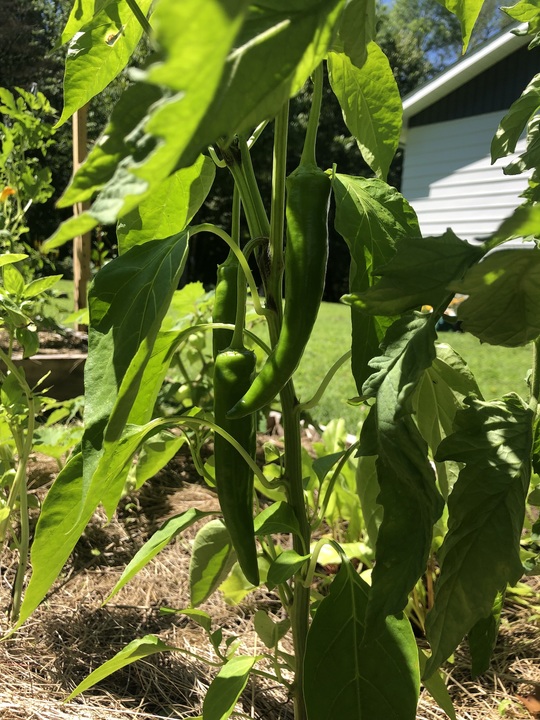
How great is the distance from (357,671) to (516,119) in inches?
26.2

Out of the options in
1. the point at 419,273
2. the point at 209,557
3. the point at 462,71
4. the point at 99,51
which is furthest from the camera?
the point at 462,71

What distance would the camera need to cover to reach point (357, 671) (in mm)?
677

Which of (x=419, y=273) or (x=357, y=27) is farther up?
(x=357, y=27)

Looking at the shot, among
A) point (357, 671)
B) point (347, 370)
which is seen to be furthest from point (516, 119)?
point (347, 370)

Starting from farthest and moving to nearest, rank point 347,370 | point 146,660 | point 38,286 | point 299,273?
point 347,370 < point 38,286 < point 146,660 < point 299,273

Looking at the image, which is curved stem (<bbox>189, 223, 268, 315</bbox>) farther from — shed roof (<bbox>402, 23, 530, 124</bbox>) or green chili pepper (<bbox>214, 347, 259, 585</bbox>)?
shed roof (<bbox>402, 23, 530, 124</bbox>)

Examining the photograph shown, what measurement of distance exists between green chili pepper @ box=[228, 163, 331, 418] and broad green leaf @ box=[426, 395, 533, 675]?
0.18m

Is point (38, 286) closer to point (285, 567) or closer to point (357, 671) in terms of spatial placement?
point (285, 567)

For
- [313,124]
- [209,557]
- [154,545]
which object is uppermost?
[313,124]

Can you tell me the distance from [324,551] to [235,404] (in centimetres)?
89

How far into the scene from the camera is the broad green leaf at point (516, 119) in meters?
0.77

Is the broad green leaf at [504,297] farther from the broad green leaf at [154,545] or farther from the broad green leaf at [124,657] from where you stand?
the broad green leaf at [124,657]

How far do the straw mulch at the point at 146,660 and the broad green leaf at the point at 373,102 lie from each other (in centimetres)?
80

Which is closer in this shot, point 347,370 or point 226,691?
point 226,691
